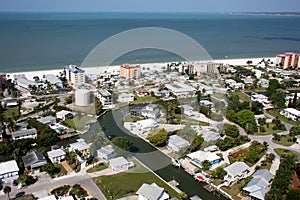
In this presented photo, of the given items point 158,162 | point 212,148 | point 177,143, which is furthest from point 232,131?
point 158,162

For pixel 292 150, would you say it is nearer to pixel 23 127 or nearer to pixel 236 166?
pixel 236 166

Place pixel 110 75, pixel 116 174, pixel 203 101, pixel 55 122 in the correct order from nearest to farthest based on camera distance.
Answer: pixel 116 174
pixel 55 122
pixel 203 101
pixel 110 75

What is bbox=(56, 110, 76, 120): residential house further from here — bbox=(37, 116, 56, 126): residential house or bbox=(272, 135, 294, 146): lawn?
bbox=(272, 135, 294, 146): lawn

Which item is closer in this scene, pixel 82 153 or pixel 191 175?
pixel 191 175

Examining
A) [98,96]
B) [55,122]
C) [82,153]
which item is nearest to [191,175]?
[82,153]

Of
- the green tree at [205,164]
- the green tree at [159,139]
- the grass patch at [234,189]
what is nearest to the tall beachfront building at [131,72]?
the green tree at [159,139]

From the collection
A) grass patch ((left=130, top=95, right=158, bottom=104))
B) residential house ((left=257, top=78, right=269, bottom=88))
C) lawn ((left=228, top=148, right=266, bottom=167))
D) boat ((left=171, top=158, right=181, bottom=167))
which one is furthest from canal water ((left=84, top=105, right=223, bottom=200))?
residential house ((left=257, top=78, right=269, bottom=88))

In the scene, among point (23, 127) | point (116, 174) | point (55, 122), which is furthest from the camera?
point (55, 122)
